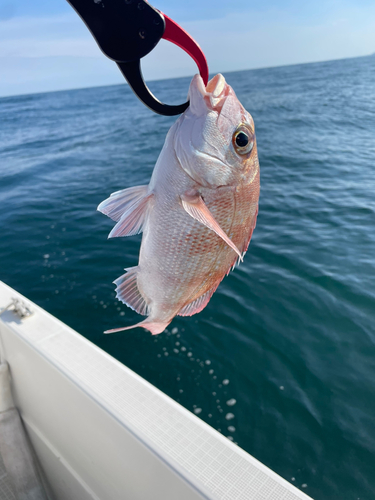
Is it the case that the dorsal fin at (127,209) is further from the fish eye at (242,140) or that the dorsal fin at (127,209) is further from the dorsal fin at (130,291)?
the fish eye at (242,140)

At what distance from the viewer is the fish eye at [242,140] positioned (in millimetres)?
1061

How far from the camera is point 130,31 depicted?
32.5 inches

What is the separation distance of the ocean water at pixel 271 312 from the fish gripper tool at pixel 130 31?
335 cm

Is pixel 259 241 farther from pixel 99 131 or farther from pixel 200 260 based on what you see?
pixel 99 131

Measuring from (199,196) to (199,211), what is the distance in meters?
0.12

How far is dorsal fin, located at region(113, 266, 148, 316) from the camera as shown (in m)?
1.19

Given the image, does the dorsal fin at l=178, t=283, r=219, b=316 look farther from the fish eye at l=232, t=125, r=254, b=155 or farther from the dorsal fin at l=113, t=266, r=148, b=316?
the fish eye at l=232, t=125, r=254, b=155

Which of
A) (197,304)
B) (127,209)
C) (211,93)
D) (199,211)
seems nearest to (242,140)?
(211,93)

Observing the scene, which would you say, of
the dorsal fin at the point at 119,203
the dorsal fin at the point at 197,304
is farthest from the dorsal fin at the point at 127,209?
the dorsal fin at the point at 197,304

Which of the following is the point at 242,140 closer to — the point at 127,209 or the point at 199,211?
the point at 199,211

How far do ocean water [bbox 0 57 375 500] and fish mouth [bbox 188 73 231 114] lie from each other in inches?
125

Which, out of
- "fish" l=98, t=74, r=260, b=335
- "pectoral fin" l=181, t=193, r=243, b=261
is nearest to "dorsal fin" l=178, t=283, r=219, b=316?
"fish" l=98, t=74, r=260, b=335

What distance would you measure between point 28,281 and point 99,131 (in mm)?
15663

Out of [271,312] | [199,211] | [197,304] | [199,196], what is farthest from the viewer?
[271,312]
